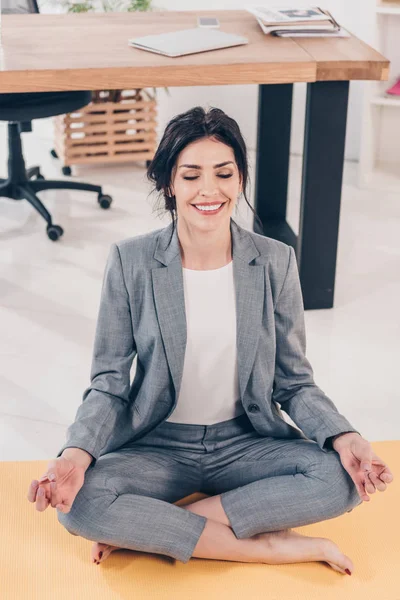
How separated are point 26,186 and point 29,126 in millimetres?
238

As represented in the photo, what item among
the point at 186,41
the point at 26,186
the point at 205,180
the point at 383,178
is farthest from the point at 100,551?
the point at 383,178

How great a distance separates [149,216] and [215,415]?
6.03 ft

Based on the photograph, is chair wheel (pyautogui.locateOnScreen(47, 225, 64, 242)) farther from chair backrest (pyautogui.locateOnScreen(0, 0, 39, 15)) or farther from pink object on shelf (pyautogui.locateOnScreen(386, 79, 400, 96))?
pink object on shelf (pyautogui.locateOnScreen(386, 79, 400, 96))

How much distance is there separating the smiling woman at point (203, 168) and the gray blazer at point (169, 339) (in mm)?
71

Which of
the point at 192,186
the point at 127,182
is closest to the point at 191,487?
the point at 192,186

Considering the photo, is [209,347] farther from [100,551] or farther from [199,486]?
[100,551]

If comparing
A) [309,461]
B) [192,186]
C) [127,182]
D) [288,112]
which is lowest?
[127,182]

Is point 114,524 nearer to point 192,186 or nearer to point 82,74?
point 192,186

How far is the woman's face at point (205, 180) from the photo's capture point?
1673 millimetres

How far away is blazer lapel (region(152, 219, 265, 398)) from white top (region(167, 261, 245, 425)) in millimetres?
32

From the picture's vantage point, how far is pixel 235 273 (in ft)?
5.67

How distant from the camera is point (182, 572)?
1.68 meters

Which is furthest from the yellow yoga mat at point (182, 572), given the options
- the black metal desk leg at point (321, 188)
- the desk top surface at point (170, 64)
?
the desk top surface at point (170, 64)

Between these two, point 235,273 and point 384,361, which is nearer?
point 235,273
